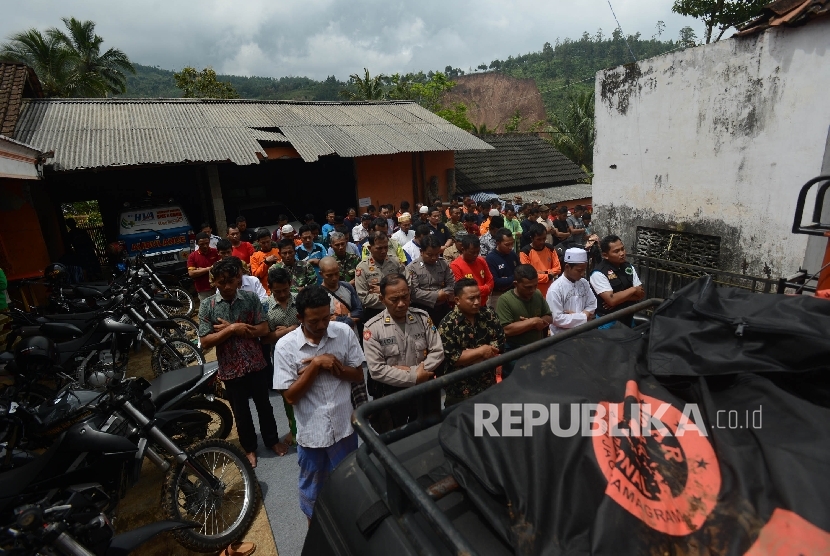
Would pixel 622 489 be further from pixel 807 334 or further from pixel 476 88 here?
pixel 476 88

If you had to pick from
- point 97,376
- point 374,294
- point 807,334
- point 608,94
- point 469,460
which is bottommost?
point 97,376

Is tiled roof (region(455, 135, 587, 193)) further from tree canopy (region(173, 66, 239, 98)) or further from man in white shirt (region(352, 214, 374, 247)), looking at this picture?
tree canopy (region(173, 66, 239, 98))

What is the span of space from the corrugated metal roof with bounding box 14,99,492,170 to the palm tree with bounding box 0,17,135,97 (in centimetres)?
1307

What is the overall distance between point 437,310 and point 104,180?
1309 cm

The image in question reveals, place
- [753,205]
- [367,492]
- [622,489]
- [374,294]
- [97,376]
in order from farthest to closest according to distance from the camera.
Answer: [753,205], [374,294], [97,376], [367,492], [622,489]

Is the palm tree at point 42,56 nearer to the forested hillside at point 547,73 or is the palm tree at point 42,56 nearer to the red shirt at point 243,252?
the red shirt at point 243,252

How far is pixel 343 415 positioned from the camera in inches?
122

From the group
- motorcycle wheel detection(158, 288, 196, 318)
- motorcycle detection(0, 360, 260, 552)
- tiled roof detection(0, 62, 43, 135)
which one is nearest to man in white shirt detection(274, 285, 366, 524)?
motorcycle detection(0, 360, 260, 552)

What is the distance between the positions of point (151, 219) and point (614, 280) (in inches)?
401

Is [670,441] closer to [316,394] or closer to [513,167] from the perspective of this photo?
[316,394]

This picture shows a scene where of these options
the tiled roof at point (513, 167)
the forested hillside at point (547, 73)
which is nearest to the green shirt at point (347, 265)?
the tiled roof at point (513, 167)

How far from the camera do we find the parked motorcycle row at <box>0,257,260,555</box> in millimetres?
2402

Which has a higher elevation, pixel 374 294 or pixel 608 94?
pixel 608 94

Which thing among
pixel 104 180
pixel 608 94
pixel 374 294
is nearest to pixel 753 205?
pixel 608 94
